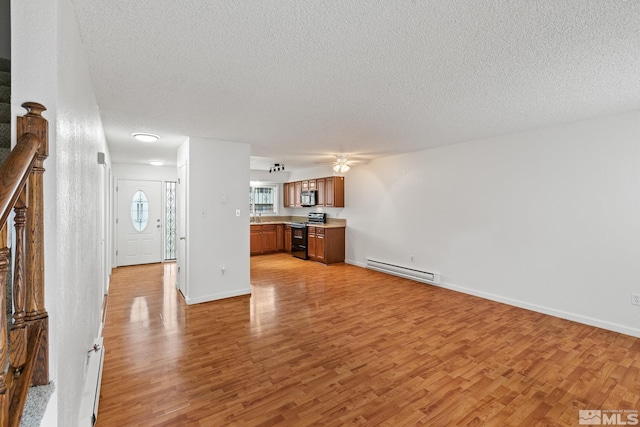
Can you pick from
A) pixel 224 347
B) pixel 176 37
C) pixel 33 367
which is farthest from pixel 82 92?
pixel 224 347

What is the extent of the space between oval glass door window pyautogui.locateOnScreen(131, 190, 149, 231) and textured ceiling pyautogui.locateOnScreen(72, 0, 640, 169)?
362 centimetres

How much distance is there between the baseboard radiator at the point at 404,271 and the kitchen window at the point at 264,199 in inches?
163

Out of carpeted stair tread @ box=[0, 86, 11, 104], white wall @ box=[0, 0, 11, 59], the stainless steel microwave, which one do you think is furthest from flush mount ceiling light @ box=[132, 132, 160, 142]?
the stainless steel microwave

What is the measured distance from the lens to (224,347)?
9.58 ft

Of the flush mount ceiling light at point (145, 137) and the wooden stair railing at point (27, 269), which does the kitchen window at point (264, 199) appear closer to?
the flush mount ceiling light at point (145, 137)

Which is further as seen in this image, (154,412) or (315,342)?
(315,342)

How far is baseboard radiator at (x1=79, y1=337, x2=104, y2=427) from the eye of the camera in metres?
1.69

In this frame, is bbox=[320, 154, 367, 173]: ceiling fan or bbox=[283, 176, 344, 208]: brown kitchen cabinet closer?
bbox=[320, 154, 367, 173]: ceiling fan

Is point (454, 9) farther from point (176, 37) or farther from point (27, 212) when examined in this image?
point (27, 212)

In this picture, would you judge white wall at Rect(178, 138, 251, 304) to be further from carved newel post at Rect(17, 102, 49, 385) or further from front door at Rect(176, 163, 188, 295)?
carved newel post at Rect(17, 102, 49, 385)

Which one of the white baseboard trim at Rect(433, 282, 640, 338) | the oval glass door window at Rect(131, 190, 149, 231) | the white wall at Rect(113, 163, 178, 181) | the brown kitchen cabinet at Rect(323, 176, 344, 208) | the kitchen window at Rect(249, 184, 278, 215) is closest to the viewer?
the white baseboard trim at Rect(433, 282, 640, 338)

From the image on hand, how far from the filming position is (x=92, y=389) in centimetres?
197

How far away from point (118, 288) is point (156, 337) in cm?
248

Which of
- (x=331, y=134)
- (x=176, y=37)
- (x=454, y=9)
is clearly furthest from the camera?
(x=331, y=134)
